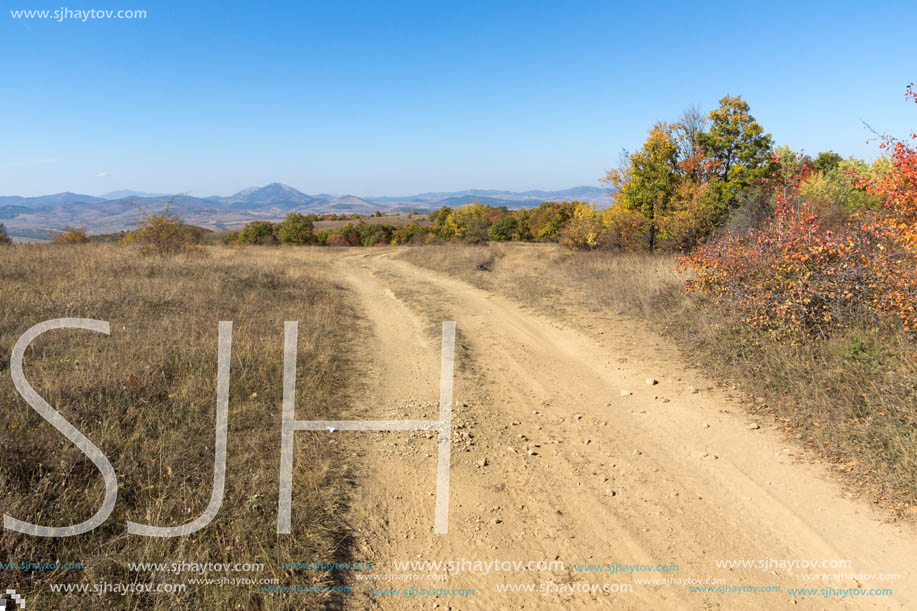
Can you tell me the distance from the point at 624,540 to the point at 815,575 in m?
1.25

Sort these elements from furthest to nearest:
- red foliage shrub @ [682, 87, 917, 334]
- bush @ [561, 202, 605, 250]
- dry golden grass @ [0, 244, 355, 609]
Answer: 1. bush @ [561, 202, 605, 250]
2. red foliage shrub @ [682, 87, 917, 334]
3. dry golden grass @ [0, 244, 355, 609]

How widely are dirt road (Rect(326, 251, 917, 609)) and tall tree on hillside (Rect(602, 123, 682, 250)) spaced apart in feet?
60.2

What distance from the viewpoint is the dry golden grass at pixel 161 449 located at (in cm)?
303

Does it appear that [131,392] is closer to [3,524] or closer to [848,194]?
[3,524]

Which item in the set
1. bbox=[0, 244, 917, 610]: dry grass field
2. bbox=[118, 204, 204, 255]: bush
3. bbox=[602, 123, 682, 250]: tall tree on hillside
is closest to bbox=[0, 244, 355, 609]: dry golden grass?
bbox=[0, 244, 917, 610]: dry grass field

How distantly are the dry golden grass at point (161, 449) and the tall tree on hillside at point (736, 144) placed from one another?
74.9ft

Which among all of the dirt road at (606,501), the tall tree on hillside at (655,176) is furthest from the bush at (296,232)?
the dirt road at (606,501)

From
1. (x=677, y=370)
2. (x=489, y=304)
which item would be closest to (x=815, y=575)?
(x=677, y=370)

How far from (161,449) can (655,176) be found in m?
24.1

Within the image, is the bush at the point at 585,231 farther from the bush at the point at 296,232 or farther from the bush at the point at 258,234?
the bush at the point at 258,234

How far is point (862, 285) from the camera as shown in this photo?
679 centimetres

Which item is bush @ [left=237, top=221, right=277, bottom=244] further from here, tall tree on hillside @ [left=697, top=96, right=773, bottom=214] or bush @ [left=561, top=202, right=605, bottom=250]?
tall tree on hillside @ [left=697, top=96, right=773, bottom=214]

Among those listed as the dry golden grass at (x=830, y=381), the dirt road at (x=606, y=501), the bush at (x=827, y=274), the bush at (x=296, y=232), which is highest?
the bush at (x=296, y=232)

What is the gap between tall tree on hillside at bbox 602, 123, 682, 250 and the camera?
22984 millimetres
